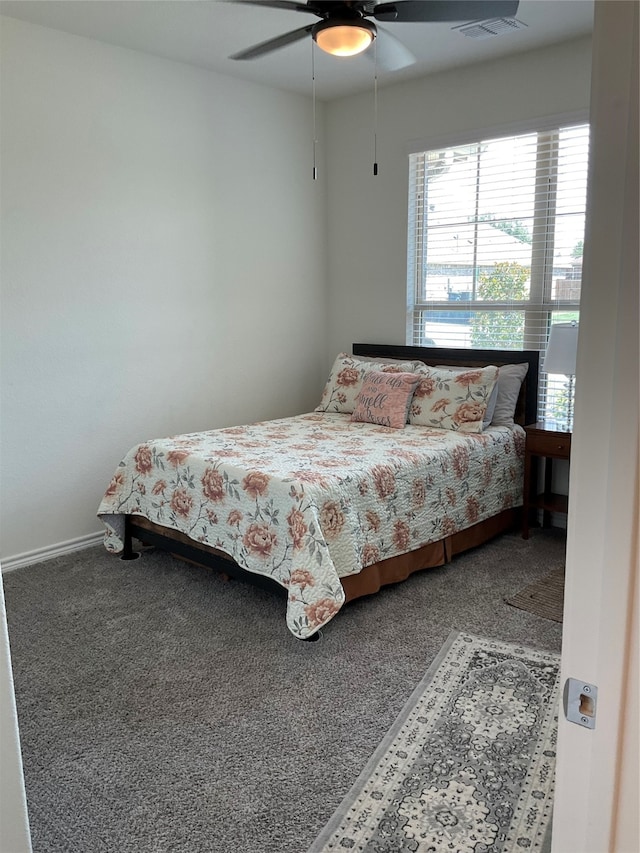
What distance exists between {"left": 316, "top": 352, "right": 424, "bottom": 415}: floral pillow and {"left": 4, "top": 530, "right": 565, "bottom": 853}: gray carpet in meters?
1.33

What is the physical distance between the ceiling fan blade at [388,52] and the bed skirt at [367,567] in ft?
7.69

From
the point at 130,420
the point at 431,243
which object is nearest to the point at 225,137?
the point at 431,243

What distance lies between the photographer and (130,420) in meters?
4.16

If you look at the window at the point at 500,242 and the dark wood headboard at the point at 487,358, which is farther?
the dark wood headboard at the point at 487,358

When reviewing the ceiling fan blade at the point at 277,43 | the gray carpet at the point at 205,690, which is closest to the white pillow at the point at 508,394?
the gray carpet at the point at 205,690

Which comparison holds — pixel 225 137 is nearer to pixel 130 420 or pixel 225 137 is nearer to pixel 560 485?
pixel 130 420

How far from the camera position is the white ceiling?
10.9 feet

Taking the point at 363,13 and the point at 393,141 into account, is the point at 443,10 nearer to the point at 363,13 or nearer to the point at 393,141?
the point at 363,13

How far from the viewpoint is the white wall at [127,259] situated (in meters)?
3.59

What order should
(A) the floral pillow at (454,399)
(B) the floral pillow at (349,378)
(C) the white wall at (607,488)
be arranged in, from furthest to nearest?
(B) the floral pillow at (349,378) → (A) the floral pillow at (454,399) → (C) the white wall at (607,488)

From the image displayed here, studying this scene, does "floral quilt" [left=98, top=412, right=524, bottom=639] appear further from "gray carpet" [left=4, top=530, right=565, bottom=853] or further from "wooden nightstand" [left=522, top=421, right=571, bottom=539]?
"gray carpet" [left=4, top=530, right=565, bottom=853]

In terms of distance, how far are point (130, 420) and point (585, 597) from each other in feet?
12.3

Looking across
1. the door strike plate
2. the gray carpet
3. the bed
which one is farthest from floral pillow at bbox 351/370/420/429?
the door strike plate

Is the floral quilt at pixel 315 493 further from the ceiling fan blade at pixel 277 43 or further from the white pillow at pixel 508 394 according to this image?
the ceiling fan blade at pixel 277 43
